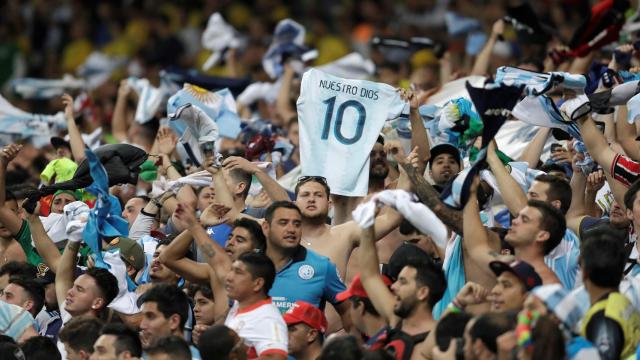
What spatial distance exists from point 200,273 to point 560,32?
6.36 metres

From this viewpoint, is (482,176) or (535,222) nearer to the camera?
(535,222)

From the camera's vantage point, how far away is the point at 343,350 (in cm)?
657

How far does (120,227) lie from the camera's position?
8.77m

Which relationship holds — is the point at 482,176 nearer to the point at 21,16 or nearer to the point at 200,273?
the point at 200,273

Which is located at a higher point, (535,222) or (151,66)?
(535,222)

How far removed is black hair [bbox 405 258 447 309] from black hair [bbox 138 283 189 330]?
52.2 inches

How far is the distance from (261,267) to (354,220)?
0.88m

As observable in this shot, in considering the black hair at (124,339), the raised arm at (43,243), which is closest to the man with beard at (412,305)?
the black hair at (124,339)

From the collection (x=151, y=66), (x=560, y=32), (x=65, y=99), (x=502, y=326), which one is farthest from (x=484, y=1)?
(x=502, y=326)

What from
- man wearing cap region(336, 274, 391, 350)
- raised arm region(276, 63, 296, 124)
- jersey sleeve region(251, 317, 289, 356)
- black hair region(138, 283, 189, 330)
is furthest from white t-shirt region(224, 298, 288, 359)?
raised arm region(276, 63, 296, 124)

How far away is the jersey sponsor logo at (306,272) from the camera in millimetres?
8227

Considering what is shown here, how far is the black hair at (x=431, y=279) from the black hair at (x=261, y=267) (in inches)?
32.1

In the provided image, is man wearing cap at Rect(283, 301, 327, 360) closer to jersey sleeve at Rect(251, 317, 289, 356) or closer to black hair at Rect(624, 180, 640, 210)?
jersey sleeve at Rect(251, 317, 289, 356)

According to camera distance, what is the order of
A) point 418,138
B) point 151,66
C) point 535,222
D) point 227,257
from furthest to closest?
point 151,66, point 418,138, point 227,257, point 535,222
